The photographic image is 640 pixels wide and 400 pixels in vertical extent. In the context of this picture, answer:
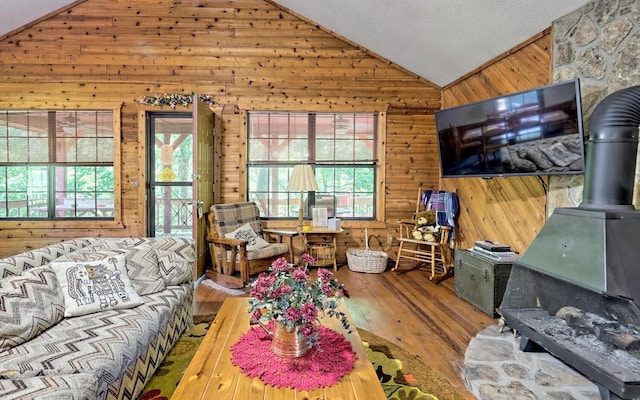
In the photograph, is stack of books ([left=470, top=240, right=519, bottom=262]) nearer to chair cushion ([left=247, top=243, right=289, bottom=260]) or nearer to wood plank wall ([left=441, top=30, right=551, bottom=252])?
wood plank wall ([left=441, top=30, right=551, bottom=252])

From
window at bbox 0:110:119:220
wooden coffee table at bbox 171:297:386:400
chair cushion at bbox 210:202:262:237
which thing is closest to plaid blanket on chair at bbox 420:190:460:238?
chair cushion at bbox 210:202:262:237

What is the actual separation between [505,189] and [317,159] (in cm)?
250

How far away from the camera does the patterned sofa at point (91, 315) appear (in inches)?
59.9

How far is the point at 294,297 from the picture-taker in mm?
1572

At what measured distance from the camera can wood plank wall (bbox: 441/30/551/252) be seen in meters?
3.25

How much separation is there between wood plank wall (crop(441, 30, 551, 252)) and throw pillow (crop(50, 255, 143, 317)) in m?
3.37

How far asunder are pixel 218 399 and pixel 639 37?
126 inches

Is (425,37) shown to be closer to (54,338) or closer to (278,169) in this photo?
(278,169)

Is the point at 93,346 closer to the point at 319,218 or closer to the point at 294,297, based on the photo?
the point at 294,297

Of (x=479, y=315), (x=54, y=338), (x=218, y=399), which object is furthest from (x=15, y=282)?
(x=479, y=315)

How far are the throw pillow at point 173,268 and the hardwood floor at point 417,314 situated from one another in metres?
0.64

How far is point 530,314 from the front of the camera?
2449 mm

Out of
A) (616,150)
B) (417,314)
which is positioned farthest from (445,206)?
(616,150)

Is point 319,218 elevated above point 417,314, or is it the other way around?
point 319,218
